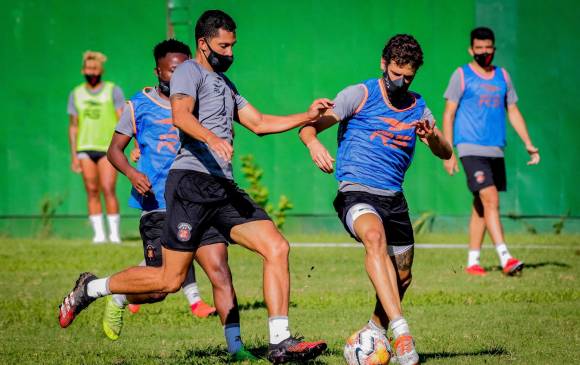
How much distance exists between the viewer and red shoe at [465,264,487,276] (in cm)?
1250

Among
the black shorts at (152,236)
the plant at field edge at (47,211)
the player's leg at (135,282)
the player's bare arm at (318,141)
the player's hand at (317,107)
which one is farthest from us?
the plant at field edge at (47,211)

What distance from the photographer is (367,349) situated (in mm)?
7055

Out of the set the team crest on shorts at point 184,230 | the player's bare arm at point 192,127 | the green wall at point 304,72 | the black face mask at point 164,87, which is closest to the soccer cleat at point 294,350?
the team crest on shorts at point 184,230

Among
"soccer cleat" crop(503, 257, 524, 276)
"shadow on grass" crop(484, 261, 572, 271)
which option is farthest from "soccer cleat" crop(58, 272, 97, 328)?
"shadow on grass" crop(484, 261, 572, 271)

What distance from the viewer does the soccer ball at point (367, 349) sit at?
23.0 feet

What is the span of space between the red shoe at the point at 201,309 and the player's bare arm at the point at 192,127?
10.5 ft

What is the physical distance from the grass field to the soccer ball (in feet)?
1.09

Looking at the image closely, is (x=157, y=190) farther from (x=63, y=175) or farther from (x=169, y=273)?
(x=63, y=175)

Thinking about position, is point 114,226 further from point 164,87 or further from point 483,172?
point 164,87

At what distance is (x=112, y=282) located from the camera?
25.5 ft

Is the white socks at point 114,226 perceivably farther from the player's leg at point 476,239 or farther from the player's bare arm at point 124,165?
the player's bare arm at point 124,165

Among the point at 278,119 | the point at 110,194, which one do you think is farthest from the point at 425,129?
the point at 110,194

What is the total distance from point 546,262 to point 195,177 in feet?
23.8

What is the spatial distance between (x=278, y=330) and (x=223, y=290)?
93 cm
